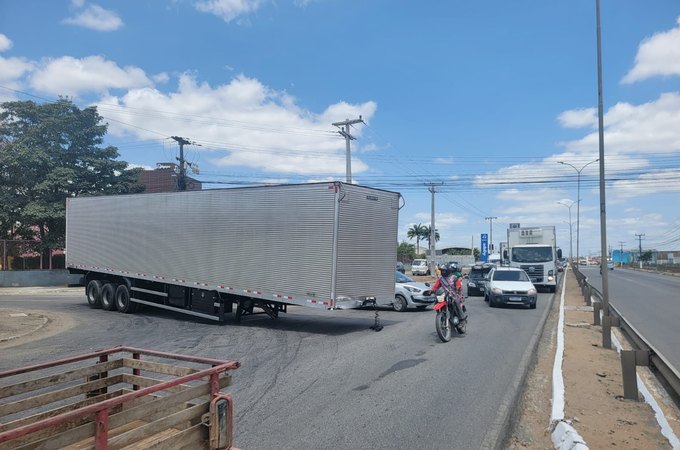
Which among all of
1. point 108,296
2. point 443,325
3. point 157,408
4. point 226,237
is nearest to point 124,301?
point 108,296

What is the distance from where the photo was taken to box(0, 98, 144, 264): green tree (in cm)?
2978

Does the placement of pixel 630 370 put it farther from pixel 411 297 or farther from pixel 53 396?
pixel 411 297

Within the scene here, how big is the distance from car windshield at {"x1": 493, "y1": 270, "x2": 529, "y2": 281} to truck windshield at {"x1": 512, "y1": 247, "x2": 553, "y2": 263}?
740 centimetres

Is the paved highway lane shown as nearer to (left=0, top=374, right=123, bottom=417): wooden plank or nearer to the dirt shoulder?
the dirt shoulder

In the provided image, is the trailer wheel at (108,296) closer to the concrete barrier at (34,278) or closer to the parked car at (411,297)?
the parked car at (411,297)

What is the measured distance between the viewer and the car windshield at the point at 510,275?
19359mm

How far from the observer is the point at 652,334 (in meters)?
11.9

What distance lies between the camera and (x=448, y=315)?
1069cm

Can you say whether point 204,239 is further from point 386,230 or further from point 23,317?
point 23,317

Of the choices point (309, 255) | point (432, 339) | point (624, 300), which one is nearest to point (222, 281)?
point (309, 255)

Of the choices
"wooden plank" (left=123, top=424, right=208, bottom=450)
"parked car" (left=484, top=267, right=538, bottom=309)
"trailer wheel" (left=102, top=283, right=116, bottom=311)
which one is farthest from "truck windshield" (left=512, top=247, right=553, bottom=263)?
"wooden plank" (left=123, top=424, right=208, bottom=450)

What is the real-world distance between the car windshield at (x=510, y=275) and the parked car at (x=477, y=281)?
163 inches

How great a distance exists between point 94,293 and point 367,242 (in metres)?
11.4

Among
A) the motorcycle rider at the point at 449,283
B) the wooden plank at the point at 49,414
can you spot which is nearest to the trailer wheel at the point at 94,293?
the motorcycle rider at the point at 449,283
